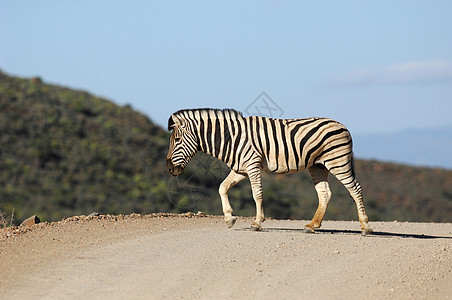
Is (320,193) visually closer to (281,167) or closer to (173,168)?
(281,167)

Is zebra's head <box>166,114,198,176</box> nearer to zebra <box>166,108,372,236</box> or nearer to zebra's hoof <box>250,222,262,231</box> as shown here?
zebra <box>166,108,372,236</box>

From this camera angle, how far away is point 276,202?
4488cm

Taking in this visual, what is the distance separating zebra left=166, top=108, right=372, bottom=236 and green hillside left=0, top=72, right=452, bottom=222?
68.4 feet

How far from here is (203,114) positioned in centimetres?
1445

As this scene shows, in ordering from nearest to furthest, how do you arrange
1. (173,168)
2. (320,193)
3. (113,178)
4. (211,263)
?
(211,263)
(320,193)
(173,168)
(113,178)

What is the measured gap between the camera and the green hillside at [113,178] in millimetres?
40438

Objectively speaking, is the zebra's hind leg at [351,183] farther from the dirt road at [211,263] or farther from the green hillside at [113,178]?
the green hillside at [113,178]

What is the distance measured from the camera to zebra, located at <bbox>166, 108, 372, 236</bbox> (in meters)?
13.9

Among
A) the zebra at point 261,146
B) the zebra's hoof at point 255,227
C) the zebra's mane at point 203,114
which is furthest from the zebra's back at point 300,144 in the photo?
the zebra's hoof at point 255,227

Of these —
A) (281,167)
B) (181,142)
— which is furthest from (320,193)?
(181,142)

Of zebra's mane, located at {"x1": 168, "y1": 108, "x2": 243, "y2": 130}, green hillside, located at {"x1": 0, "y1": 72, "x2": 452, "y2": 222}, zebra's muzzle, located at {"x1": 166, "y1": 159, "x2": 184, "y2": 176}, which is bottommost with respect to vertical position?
green hillside, located at {"x1": 0, "y1": 72, "x2": 452, "y2": 222}

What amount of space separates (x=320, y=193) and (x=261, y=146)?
1635 mm

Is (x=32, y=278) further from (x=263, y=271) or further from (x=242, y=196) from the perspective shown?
(x=242, y=196)

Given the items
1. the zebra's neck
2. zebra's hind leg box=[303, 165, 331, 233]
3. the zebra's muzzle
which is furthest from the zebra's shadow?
the zebra's muzzle
